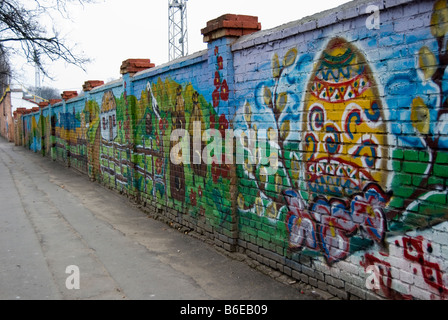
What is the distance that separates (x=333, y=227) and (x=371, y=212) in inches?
21.3

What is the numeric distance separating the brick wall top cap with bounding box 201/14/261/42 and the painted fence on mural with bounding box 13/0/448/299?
15mm

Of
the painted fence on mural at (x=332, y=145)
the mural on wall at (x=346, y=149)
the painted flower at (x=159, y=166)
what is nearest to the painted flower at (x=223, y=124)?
the painted fence on mural at (x=332, y=145)

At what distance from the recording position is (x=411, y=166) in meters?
3.26

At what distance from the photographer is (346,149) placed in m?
3.88

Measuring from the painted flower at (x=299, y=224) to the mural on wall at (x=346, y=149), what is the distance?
0.4 inches

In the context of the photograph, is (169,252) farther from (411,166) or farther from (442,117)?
(442,117)

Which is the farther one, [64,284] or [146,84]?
[146,84]

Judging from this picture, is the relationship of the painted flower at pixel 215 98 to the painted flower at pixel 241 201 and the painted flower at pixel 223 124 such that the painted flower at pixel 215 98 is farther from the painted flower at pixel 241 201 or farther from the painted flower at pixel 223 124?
the painted flower at pixel 241 201

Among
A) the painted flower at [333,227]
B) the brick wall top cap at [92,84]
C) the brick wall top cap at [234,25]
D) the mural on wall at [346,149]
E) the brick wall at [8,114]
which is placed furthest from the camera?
the brick wall at [8,114]

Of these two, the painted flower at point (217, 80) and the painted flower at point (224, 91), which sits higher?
the painted flower at point (217, 80)

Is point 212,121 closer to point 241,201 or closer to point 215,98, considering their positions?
point 215,98

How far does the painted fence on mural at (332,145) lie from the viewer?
3.15 metres

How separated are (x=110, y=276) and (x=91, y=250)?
126 cm

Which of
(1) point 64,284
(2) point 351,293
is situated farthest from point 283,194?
(1) point 64,284
